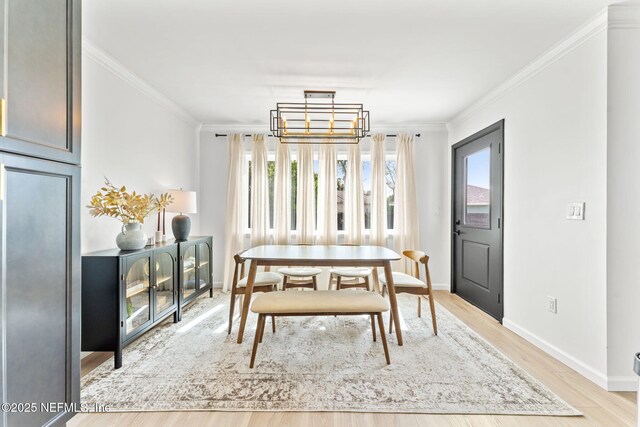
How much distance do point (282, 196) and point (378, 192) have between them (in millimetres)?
1369

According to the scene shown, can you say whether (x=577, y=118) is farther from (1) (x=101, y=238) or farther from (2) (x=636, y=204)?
(1) (x=101, y=238)

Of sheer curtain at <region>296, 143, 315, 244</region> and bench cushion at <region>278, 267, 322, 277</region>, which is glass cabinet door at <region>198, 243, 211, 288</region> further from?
sheer curtain at <region>296, 143, 315, 244</region>

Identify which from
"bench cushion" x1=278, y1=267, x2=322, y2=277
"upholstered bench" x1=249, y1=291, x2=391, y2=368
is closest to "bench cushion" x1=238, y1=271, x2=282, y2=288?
"bench cushion" x1=278, y1=267, x2=322, y2=277

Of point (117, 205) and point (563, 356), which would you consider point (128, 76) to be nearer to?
point (117, 205)

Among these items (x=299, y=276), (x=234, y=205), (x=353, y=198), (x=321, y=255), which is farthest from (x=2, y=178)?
(x=353, y=198)

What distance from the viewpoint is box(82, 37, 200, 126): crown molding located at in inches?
98.0

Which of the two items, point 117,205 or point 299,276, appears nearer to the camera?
point 117,205

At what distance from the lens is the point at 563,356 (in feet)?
7.93

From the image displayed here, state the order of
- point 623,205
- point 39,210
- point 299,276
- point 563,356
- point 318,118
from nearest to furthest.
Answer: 1. point 39,210
2. point 623,205
3. point 563,356
4. point 299,276
5. point 318,118

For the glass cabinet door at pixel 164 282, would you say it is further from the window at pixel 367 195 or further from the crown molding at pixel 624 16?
the crown molding at pixel 624 16

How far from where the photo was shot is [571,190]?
2355 mm

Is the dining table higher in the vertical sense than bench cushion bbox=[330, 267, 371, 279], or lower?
higher

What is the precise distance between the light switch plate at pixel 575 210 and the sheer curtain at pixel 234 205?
3711mm

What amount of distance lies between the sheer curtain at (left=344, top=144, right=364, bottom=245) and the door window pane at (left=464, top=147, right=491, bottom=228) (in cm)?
138
